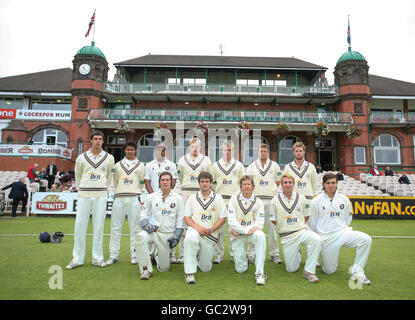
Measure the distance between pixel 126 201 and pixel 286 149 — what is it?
78.2 feet

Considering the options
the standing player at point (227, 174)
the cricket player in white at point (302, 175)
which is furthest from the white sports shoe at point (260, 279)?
the cricket player in white at point (302, 175)

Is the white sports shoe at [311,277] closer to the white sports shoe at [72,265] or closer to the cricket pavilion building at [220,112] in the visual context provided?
the white sports shoe at [72,265]

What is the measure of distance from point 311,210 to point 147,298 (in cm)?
296

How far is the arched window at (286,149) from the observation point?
26641 millimetres

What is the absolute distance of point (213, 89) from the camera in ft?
88.5

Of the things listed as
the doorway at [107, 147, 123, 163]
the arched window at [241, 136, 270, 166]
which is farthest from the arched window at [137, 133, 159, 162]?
the arched window at [241, 136, 270, 166]

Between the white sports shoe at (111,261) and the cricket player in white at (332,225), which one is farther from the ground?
the cricket player in white at (332,225)

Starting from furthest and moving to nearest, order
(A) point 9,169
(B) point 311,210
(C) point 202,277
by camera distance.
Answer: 1. (A) point 9,169
2. (B) point 311,210
3. (C) point 202,277

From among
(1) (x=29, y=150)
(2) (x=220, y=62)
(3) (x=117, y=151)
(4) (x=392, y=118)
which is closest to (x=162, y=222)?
(1) (x=29, y=150)

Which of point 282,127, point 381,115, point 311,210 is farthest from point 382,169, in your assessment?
point 311,210

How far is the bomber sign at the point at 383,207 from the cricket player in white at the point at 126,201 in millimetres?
10806

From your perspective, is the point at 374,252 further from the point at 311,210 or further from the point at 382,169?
the point at 382,169

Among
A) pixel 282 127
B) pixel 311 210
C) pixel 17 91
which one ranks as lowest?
pixel 311 210
